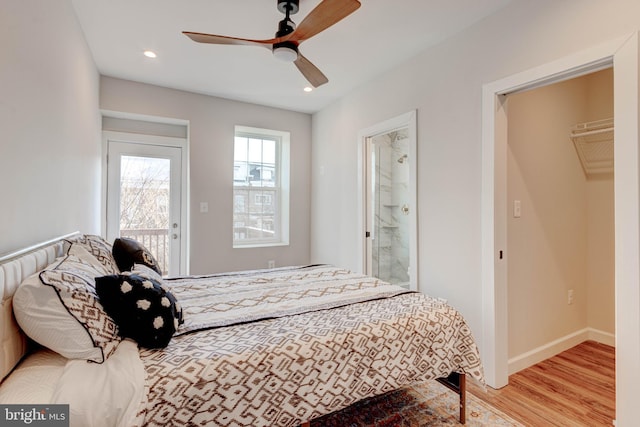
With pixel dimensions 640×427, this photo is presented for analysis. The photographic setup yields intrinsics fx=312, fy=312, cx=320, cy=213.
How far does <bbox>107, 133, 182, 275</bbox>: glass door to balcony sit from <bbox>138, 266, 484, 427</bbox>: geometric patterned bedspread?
2318 mm

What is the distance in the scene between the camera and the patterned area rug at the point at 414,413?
1.79 meters

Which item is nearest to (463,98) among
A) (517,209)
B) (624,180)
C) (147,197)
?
(517,209)

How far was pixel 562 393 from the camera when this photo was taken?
212 cm

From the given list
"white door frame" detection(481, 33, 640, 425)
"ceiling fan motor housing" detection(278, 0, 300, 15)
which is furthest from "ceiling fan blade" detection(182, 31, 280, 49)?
"white door frame" detection(481, 33, 640, 425)

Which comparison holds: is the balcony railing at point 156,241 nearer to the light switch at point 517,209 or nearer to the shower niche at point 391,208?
the shower niche at point 391,208

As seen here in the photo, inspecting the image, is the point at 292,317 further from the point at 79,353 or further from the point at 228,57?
the point at 228,57

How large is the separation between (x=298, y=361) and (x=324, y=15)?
170 cm

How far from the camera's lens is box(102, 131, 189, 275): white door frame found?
141 inches

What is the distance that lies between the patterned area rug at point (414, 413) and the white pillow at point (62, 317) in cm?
125

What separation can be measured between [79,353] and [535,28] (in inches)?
115

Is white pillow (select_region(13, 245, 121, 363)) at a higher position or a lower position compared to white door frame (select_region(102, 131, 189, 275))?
lower

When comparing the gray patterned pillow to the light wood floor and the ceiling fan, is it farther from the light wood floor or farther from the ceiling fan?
the light wood floor

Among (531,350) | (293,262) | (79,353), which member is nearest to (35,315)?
(79,353)

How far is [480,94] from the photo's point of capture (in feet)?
7.54
